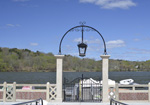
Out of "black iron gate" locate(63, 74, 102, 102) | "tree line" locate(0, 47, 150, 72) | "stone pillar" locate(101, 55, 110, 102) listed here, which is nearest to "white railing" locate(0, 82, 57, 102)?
"black iron gate" locate(63, 74, 102, 102)

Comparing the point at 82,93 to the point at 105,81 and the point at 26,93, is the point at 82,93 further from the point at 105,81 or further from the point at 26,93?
the point at 26,93

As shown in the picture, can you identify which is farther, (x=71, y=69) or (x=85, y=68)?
(x=85, y=68)

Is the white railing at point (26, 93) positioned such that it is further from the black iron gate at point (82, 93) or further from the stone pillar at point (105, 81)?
the stone pillar at point (105, 81)

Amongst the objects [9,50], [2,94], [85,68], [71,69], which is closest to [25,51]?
[9,50]

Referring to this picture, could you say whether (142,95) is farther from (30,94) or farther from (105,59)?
(30,94)

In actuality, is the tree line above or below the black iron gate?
above

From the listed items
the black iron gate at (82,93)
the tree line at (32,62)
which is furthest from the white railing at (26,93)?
the tree line at (32,62)

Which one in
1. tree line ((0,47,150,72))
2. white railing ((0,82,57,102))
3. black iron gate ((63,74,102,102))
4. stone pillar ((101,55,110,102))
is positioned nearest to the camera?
stone pillar ((101,55,110,102))

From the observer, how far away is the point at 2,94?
1631 cm

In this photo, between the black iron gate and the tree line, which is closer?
the black iron gate

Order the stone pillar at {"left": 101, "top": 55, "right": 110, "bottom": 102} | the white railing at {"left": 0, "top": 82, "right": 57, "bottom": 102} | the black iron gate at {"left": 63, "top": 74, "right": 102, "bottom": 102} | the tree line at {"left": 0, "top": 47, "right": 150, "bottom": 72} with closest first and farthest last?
the stone pillar at {"left": 101, "top": 55, "right": 110, "bottom": 102}, the white railing at {"left": 0, "top": 82, "right": 57, "bottom": 102}, the black iron gate at {"left": 63, "top": 74, "right": 102, "bottom": 102}, the tree line at {"left": 0, "top": 47, "right": 150, "bottom": 72}

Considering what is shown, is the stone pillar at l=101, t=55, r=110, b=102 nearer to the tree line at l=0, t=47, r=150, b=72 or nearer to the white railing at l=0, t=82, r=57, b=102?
the white railing at l=0, t=82, r=57, b=102

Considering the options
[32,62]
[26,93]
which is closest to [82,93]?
[26,93]

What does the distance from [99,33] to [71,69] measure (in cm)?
16095
